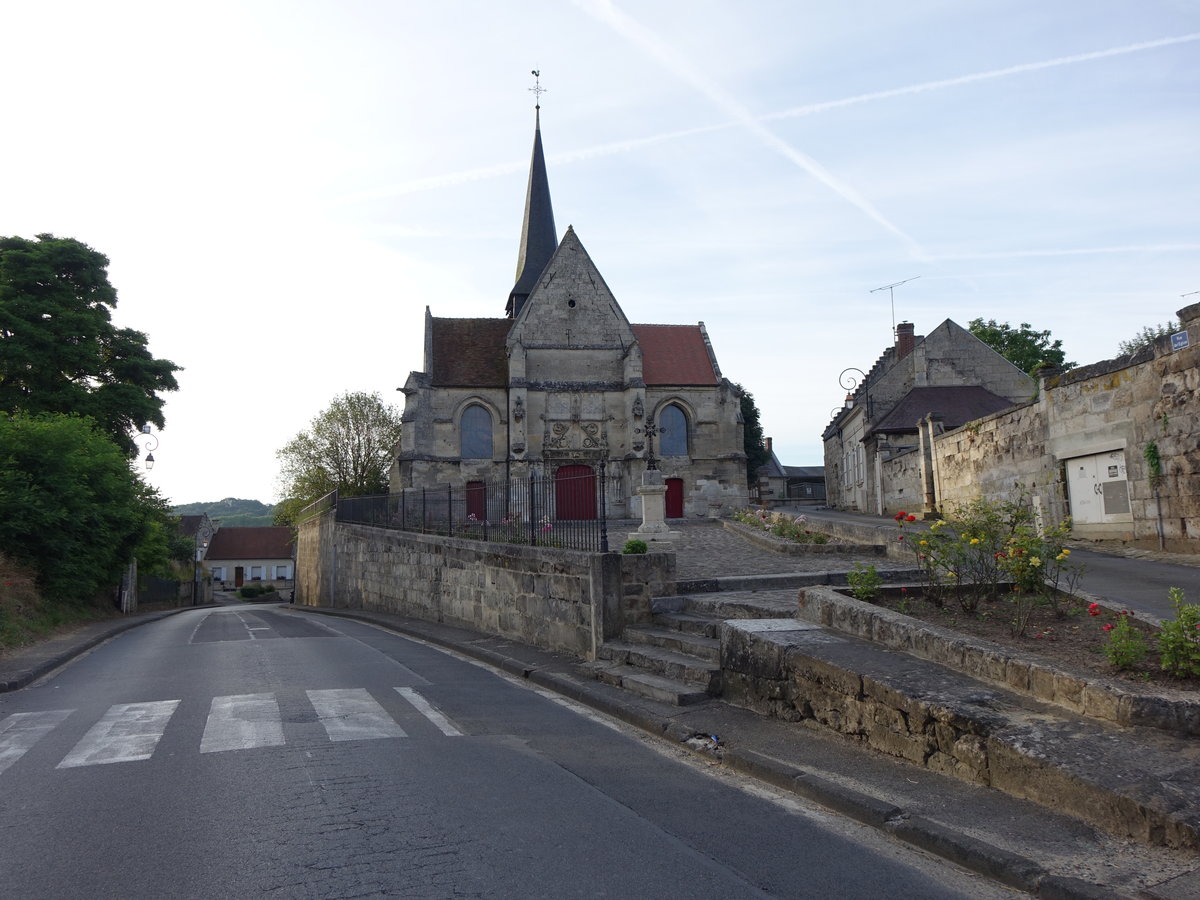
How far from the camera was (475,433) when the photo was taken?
119ft

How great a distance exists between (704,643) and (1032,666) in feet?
12.1

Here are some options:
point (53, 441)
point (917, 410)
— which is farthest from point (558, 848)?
point (917, 410)

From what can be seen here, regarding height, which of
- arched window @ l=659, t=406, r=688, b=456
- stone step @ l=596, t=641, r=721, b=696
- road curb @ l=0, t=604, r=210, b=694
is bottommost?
road curb @ l=0, t=604, r=210, b=694

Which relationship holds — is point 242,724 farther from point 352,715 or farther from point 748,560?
point 748,560

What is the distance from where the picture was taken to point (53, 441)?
19016mm

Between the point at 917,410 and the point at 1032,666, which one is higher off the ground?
the point at 917,410

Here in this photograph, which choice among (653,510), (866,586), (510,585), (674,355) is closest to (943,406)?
(674,355)

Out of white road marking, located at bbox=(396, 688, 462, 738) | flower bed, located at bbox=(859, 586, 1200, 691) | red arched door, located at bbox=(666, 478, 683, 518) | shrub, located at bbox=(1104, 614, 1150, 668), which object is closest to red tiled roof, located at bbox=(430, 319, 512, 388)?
red arched door, located at bbox=(666, 478, 683, 518)

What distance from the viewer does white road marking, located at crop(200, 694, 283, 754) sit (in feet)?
21.2

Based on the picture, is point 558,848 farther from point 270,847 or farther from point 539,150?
point 539,150

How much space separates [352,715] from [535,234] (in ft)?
130

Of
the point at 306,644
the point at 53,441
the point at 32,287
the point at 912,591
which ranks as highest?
the point at 32,287

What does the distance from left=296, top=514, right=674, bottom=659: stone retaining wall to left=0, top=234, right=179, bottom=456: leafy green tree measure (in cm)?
1024

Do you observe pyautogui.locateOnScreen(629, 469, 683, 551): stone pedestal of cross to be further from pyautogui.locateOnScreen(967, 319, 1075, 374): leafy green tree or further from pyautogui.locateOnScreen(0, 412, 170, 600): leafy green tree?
pyautogui.locateOnScreen(967, 319, 1075, 374): leafy green tree
